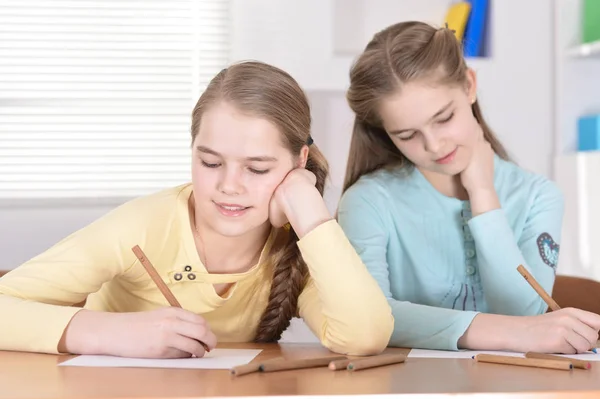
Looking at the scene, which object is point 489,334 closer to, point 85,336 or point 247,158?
point 247,158

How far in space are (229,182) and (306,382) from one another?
1.50 feet

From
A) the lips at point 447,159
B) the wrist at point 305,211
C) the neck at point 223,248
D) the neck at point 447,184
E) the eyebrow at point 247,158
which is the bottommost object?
the neck at point 223,248

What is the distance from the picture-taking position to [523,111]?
285 cm

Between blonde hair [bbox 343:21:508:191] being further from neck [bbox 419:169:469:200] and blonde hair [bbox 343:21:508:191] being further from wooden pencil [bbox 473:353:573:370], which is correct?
wooden pencil [bbox 473:353:573:370]

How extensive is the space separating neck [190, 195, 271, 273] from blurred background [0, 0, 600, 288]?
3.95 ft

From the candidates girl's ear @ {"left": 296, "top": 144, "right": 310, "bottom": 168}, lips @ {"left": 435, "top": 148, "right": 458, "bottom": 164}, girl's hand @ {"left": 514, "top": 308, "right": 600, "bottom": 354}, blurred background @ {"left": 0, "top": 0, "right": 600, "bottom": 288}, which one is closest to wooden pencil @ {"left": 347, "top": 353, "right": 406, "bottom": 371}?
girl's hand @ {"left": 514, "top": 308, "right": 600, "bottom": 354}

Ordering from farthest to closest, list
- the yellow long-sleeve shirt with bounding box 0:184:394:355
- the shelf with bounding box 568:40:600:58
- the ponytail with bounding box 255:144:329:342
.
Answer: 1. the shelf with bounding box 568:40:600:58
2. the ponytail with bounding box 255:144:329:342
3. the yellow long-sleeve shirt with bounding box 0:184:394:355

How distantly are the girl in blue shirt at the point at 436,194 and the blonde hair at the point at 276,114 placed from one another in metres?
0.18

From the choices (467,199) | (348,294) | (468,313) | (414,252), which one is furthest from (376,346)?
(467,199)

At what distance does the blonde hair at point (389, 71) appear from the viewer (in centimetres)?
165

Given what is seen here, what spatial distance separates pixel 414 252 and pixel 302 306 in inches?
13.1

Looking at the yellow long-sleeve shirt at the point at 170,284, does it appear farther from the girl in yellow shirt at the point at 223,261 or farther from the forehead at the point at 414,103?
the forehead at the point at 414,103

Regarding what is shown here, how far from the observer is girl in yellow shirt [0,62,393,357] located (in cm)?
123

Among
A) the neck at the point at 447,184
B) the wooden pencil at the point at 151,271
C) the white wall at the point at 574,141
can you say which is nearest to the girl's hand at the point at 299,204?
the wooden pencil at the point at 151,271
